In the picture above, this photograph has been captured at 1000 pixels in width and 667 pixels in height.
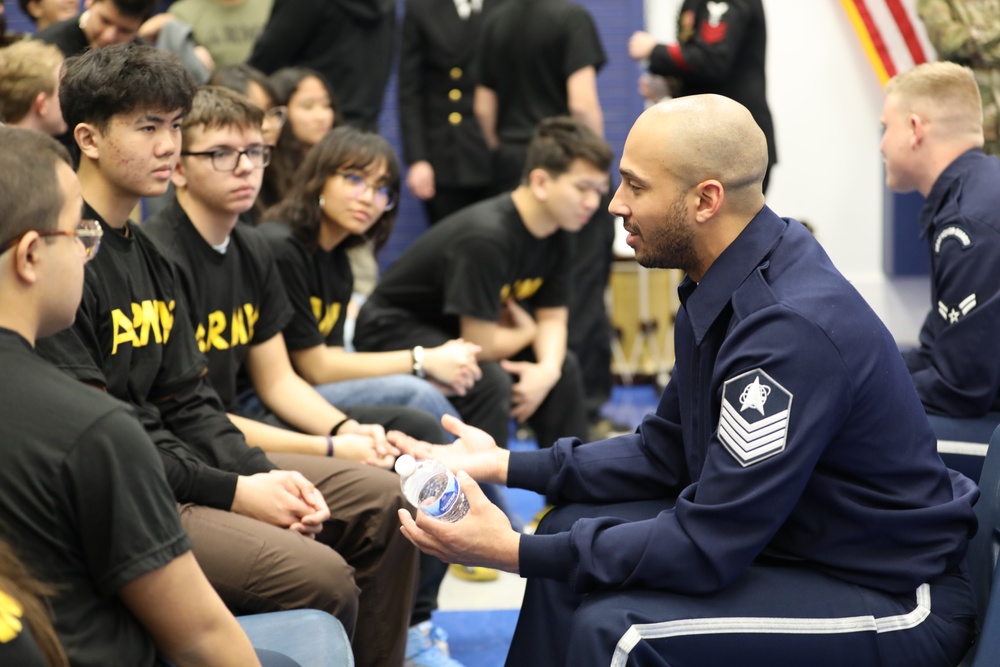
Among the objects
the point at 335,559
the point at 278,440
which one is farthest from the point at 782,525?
the point at 278,440

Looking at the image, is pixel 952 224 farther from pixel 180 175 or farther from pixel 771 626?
pixel 180 175

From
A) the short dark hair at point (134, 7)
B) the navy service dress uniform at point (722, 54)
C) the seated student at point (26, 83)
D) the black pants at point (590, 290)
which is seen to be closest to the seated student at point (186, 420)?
the seated student at point (26, 83)

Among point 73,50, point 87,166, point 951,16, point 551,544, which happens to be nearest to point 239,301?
point 87,166

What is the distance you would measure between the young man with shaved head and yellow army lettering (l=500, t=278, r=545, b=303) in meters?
1.82

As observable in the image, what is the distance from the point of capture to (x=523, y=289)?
3859 mm

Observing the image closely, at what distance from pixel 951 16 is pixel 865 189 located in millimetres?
1314

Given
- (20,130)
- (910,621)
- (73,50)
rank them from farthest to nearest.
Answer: (73,50) < (910,621) < (20,130)

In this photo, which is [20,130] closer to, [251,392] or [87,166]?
[87,166]

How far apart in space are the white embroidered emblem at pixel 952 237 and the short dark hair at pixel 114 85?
1894mm

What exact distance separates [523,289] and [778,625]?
2.30m

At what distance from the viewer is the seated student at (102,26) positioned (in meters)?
3.52

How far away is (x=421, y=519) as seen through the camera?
1.85m

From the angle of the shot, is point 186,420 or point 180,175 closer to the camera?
point 186,420

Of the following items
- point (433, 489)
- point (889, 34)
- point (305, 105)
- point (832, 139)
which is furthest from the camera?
point (832, 139)
